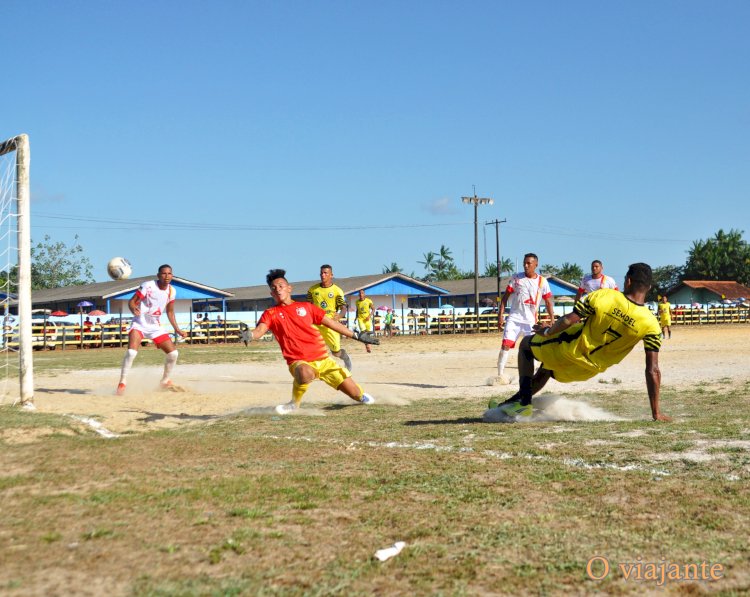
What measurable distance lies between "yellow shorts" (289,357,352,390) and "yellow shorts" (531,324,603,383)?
254 cm

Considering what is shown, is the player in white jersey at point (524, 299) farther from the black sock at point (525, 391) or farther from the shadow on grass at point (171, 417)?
the shadow on grass at point (171, 417)

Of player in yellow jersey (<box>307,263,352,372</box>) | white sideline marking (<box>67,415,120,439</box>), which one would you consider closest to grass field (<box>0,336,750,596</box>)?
white sideline marking (<box>67,415,120,439</box>)

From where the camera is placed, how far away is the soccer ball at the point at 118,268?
48.0m

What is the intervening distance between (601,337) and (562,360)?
0.47 m

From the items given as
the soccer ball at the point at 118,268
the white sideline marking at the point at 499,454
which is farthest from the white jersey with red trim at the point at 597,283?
the soccer ball at the point at 118,268

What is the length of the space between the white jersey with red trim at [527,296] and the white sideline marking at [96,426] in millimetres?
7105

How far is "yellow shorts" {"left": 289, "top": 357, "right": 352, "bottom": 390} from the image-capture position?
9836 mm

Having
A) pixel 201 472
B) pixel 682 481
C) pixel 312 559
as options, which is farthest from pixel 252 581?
pixel 682 481

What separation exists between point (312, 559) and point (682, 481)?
2.73m

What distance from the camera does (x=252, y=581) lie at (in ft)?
11.6

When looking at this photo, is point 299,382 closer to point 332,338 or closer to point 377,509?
point 332,338

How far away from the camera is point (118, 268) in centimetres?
4800

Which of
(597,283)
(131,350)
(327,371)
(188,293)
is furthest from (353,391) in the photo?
(188,293)

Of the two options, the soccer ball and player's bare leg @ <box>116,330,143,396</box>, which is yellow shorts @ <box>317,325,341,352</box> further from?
the soccer ball
